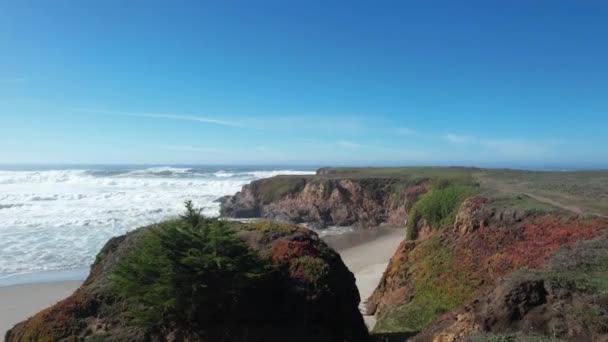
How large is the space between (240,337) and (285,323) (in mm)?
1088

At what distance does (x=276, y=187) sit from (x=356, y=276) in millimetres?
27362

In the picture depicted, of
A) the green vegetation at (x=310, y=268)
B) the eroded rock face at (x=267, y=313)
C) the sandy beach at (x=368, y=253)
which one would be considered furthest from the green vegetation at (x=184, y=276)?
the sandy beach at (x=368, y=253)

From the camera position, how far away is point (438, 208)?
70.6 ft

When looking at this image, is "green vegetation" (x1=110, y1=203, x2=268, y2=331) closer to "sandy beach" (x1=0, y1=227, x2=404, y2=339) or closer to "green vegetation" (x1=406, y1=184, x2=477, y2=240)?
"sandy beach" (x1=0, y1=227, x2=404, y2=339)

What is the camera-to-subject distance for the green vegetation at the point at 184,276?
326 inches

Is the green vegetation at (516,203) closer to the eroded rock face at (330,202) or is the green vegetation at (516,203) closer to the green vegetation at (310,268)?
the green vegetation at (310,268)

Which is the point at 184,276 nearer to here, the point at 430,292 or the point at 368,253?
the point at 430,292

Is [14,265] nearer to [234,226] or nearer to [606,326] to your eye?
[234,226]

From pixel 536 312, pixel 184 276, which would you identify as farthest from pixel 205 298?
pixel 536 312

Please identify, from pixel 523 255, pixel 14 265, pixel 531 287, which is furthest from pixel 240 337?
pixel 14 265

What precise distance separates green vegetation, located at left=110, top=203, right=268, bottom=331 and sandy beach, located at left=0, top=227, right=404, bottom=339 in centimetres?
815

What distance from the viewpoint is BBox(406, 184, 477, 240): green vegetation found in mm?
21000

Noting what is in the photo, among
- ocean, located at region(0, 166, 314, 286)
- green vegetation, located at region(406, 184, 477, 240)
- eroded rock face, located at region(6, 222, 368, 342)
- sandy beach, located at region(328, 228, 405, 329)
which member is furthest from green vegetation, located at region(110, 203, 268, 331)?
green vegetation, located at region(406, 184, 477, 240)

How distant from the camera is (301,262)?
10.1 metres
